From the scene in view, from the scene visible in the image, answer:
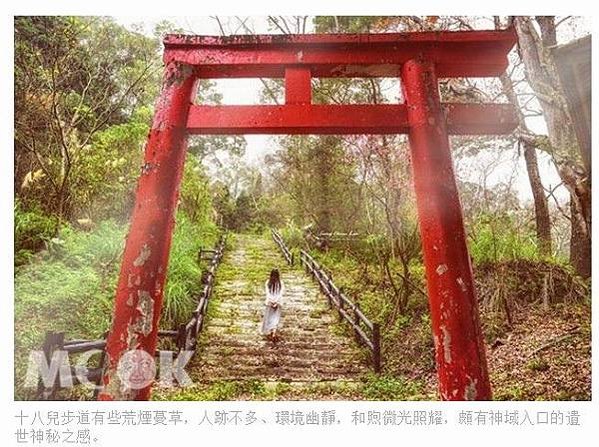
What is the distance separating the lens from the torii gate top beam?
2748 millimetres

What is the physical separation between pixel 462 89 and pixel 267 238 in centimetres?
938

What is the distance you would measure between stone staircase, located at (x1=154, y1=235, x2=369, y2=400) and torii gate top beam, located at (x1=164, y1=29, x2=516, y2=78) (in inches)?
129

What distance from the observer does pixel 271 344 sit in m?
5.92

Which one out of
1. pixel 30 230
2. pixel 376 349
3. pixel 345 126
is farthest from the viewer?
pixel 376 349

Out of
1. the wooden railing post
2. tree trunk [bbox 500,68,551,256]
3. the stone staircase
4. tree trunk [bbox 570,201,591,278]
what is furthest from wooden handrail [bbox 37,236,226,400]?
tree trunk [bbox 570,201,591,278]

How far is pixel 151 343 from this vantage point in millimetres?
2324

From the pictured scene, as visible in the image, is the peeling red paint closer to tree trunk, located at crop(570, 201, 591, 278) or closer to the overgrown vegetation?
the overgrown vegetation

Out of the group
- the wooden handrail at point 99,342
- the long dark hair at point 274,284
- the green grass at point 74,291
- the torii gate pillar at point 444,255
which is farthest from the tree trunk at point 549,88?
the green grass at point 74,291

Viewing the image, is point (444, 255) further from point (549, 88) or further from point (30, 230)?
point (30, 230)

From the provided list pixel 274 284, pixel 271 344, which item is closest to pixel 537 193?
pixel 274 284

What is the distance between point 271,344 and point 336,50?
422cm
